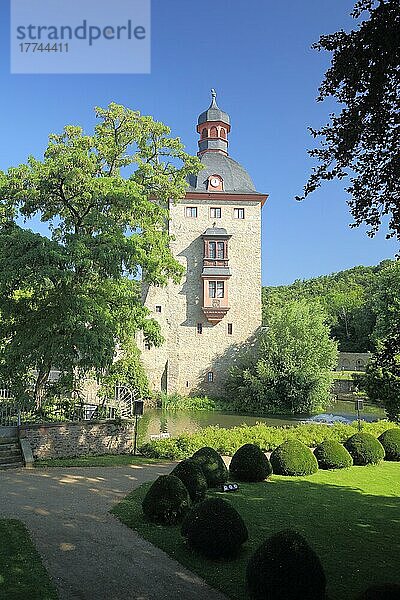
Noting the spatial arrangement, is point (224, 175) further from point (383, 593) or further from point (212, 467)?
point (383, 593)

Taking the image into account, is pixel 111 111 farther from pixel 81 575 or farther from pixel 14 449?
pixel 81 575

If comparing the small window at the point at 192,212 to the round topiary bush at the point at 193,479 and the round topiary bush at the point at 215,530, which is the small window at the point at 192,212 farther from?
the round topiary bush at the point at 215,530

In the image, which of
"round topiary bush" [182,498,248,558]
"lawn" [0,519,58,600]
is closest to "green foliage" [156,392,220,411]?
"lawn" [0,519,58,600]

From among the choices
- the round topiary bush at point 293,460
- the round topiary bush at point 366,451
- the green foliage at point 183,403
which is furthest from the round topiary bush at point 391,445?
the green foliage at point 183,403

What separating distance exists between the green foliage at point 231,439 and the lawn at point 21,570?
8445 millimetres

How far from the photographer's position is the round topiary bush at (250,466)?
14.0 metres

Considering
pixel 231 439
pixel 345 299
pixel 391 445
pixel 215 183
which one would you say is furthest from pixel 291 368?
pixel 345 299

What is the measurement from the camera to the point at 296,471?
49.4 feet

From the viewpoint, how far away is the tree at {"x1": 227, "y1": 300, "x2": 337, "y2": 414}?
115ft

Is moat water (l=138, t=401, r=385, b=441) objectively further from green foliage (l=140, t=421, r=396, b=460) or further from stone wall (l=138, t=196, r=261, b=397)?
green foliage (l=140, t=421, r=396, b=460)

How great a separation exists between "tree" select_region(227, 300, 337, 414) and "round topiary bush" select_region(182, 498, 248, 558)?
87.4 feet

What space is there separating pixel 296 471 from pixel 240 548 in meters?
6.89

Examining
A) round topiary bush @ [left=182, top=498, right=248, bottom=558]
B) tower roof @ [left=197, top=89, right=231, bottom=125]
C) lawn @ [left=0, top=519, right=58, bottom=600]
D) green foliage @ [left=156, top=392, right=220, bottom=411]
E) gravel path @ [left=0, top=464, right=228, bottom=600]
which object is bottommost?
green foliage @ [left=156, top=392, right=220, bottom=411]

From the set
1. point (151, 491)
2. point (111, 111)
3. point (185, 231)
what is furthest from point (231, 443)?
point (185, 231)
